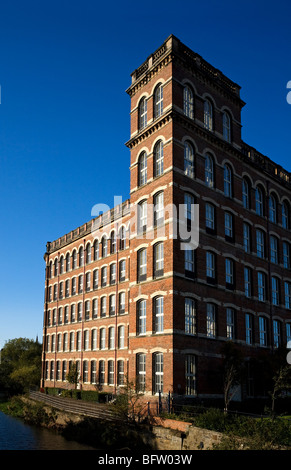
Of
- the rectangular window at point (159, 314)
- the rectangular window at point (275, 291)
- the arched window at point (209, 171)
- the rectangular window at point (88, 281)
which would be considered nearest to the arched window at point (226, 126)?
the arched window at point (209, 171)

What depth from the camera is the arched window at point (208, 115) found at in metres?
30.6

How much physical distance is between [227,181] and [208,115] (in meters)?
4.88

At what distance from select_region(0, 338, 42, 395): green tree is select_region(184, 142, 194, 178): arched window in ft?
107

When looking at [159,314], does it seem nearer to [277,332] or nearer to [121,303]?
[121,303]

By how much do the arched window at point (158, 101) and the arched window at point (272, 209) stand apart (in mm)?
12775

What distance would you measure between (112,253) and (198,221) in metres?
14.0

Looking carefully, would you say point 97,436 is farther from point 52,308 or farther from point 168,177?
point 52,308

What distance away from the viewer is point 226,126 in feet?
106

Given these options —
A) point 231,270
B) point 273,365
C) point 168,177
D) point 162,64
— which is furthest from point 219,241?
point 162,64

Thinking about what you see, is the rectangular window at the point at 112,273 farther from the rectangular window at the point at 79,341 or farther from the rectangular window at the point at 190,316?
the rectangular window at the point at 190,316

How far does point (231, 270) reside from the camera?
1184 inches

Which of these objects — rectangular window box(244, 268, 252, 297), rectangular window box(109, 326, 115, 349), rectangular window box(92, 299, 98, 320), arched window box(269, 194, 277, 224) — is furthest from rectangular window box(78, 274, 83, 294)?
arched window box(269, 194, 277, 224)

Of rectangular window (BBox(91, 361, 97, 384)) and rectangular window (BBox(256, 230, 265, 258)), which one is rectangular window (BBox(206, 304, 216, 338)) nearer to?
rectangular window (BBox(256, 230, 265, 258))

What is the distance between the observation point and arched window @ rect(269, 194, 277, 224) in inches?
1406
